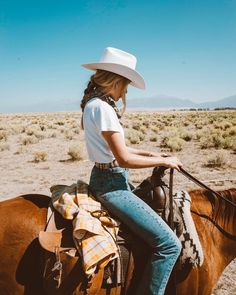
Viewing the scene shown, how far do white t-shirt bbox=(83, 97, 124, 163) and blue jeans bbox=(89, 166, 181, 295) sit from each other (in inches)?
6.5

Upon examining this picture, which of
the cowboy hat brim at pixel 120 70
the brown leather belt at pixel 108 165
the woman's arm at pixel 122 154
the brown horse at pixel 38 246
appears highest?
the cowboy hat brim at pixel 120 70

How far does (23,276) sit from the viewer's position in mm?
2594

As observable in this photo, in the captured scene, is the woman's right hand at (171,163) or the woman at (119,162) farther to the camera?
the woman's right hand at (171,163)

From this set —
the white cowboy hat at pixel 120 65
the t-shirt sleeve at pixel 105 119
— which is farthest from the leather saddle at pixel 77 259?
the white cowboy hat at pixel 120 65

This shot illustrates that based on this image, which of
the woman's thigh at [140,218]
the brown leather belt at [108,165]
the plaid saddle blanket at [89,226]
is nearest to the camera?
the plaid saddle blanket at [89,226]

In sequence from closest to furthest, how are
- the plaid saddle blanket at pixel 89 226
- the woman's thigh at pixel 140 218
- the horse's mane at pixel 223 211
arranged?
the plaid saddle blanket at pixel 89 226
the woman's thigh at pixel 140 218
the horse's mane at pixel 223 211

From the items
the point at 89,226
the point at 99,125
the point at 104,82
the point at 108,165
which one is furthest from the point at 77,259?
the point at 104,82

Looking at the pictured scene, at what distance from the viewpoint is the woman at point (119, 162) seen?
8.38 feet

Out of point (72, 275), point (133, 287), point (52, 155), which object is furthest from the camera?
point (52, 155)

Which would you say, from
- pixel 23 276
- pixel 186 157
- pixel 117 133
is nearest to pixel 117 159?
pixel 117 133

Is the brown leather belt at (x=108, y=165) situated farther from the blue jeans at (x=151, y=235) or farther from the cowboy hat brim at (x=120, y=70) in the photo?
the cowboy hat brim at (x=120, y=70)

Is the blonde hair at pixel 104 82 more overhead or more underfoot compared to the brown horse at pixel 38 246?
more overhead

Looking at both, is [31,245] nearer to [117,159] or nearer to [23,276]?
[23,276]

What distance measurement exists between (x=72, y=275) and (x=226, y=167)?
1186 cm
